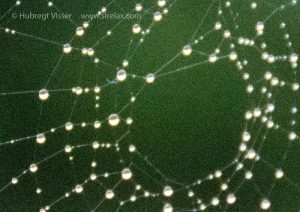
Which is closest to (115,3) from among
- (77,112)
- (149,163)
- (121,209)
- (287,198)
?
(77,112)

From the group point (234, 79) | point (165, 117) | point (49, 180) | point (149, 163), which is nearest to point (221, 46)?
point (234, 79)

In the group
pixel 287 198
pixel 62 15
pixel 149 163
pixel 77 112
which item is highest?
pixel 62 15

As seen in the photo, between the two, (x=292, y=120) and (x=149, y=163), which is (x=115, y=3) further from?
(x=292, y=120)

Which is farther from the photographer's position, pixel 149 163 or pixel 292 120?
pixel 292 120

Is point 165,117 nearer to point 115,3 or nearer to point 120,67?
point 120,67

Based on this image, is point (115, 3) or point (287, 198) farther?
point (287, 198)

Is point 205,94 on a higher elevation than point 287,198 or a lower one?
higher
